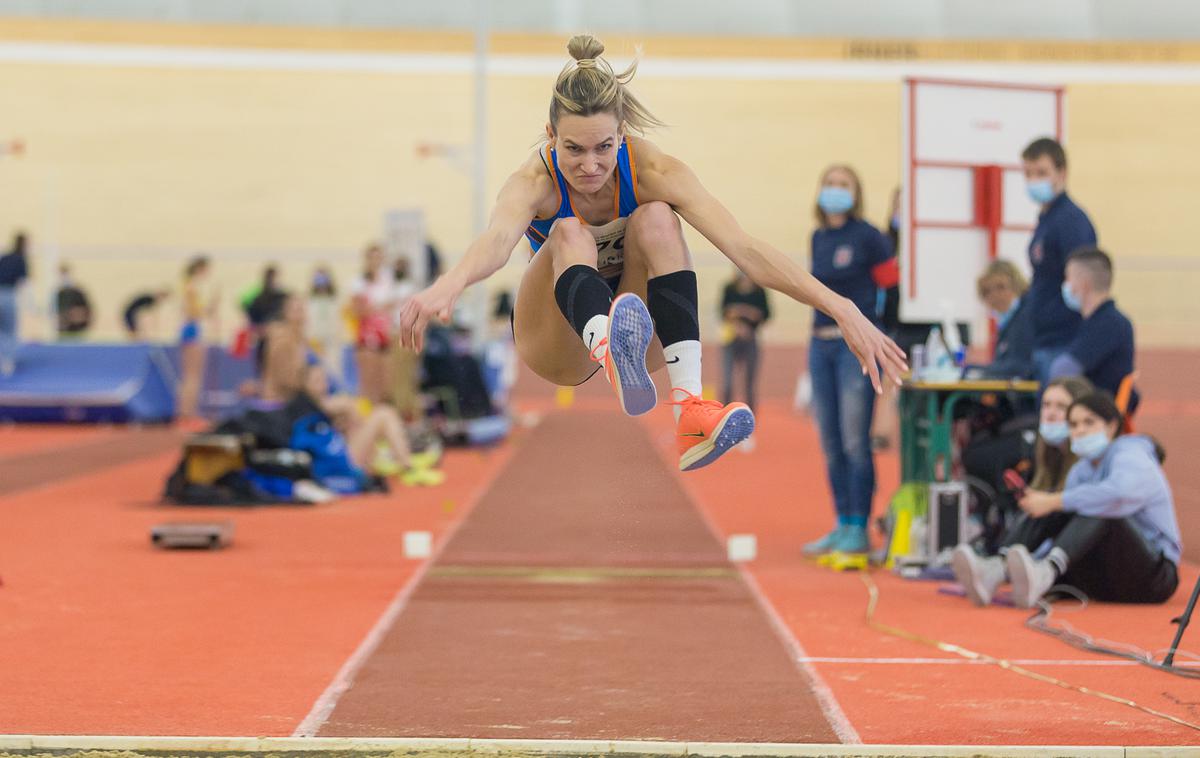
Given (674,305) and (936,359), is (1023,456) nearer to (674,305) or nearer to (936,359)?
(936,359)

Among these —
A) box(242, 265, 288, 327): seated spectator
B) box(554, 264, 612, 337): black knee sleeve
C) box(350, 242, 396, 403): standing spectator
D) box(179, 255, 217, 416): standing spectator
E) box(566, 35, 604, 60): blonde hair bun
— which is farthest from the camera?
box(179, 255, 217, 416): standing spectator

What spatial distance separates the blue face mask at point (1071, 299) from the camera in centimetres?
676

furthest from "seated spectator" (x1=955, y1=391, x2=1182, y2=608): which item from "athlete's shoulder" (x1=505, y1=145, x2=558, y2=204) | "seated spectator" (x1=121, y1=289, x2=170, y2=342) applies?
"seated spectator" (x1=121, y1=289, x2=170, y2=342)

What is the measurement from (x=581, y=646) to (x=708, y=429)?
1.90 metres

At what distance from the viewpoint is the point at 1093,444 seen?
6.22m

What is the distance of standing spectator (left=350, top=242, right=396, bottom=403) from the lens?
12984 millimetres

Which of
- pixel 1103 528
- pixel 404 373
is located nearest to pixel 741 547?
pixel 1103 528

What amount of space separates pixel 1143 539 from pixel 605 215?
128 inches

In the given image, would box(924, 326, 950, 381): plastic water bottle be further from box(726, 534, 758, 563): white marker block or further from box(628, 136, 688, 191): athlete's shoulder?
box(628, 136, 688, 191): athlete's shoulder

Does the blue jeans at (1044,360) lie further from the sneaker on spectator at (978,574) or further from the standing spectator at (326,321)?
the standing spectator at (326,321)

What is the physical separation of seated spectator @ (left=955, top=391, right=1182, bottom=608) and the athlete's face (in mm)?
3157

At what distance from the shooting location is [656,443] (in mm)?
15109

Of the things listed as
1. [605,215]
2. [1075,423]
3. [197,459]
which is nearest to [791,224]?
[197,459]

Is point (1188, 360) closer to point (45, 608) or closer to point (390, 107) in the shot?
point (390, 107)
